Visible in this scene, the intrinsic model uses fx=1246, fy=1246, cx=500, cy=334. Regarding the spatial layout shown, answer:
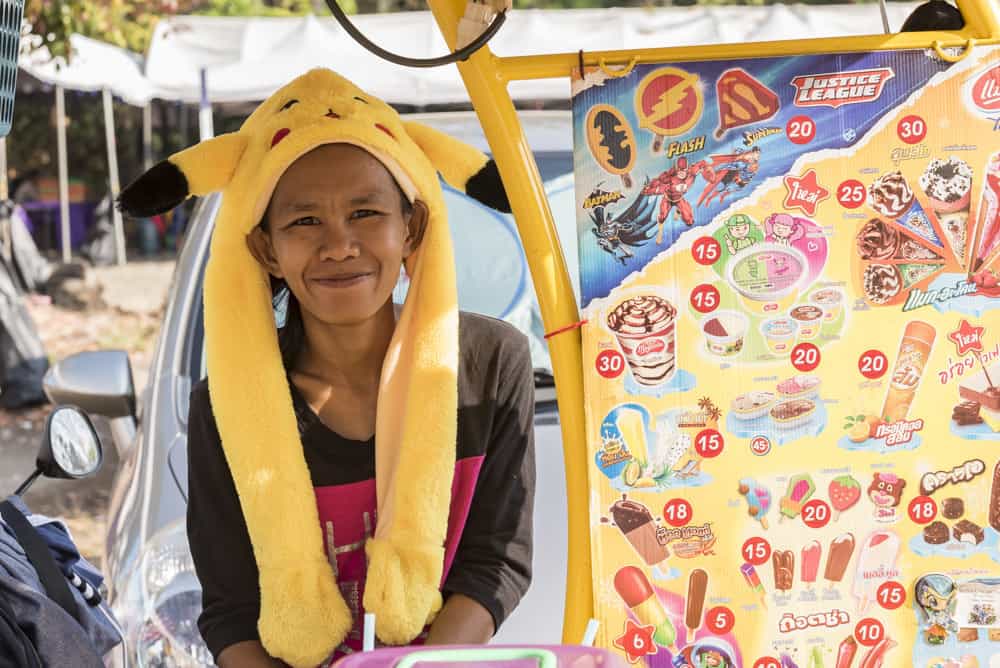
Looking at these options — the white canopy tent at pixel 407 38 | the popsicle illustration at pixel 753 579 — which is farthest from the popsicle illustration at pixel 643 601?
the white canopy tent at pixel 407 38

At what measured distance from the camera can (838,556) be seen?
2025 mm

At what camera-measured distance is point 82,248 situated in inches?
655

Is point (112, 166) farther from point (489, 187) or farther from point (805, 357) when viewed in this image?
point (805, 357)

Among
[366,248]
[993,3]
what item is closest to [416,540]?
[366,248]

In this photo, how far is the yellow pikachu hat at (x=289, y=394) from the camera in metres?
2.06

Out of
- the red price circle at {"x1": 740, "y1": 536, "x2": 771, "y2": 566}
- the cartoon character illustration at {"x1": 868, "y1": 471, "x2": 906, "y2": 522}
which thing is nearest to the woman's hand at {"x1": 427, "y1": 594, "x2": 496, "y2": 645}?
the red price circle at {"x1": 740, "y1": 536, "x2": 771, "y2": 566}

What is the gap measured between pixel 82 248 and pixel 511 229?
14.1 m

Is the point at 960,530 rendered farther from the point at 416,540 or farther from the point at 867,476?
the point at 416,540

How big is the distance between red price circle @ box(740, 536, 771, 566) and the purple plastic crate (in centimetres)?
59

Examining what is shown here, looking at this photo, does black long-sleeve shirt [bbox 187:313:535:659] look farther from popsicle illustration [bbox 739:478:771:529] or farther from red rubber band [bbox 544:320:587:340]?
popsicle illustration [bbox 739:478:771:529]

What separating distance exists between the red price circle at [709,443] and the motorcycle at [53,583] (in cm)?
106

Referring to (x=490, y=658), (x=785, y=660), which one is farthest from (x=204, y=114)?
(x=490, y=658)

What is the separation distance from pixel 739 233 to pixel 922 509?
0.54m

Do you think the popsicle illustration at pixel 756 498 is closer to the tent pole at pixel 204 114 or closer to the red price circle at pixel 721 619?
the red price circle at pixel 721 619
